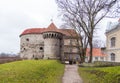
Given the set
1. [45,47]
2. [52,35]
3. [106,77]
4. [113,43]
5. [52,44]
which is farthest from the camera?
[45,47]

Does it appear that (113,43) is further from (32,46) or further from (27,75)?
(32,46)

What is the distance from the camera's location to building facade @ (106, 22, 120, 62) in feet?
123

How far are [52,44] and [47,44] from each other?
4.94 ft

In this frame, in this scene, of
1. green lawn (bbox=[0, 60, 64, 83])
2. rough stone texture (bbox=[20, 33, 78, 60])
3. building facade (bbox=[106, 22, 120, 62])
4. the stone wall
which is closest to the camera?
green lawn (bbox=[0, 60, 64, 83])

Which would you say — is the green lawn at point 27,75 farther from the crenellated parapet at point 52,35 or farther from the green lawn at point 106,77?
the crenellated parapet at point 52,35

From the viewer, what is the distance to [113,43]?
130 feet

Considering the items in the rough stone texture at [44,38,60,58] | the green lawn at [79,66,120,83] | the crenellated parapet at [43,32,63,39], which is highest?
the crenellated parapet at [43,32,63,39]

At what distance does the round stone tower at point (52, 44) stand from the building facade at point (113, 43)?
60.8 ft

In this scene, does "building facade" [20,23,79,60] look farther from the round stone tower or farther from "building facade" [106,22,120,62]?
"building facade" [106,22,120,62]

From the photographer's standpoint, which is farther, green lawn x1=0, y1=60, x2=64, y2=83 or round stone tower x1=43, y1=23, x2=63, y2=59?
round stone tower x1=43, y1=23, x2=63, y2=59

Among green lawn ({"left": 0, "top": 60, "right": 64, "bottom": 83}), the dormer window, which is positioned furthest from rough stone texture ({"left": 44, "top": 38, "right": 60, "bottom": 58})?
green lawn ({"left": 0, "top": 60, "right": 64, "bottom": 83})

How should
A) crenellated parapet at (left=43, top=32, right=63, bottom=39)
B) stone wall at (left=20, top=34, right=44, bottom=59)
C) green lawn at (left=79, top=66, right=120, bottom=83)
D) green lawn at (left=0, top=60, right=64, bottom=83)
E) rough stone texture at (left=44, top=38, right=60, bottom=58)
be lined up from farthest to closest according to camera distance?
stone wall at (left=20, top=34, right=44, bottom=59) < crenellated parapet at (left=43, top=32, right=63, bottom=39) < rough stone texture at (left=44, top=38, right=60, bottom=58) < green lawn at (left=79, top=66, right=120, bottom=83) < green lawn at (left=0, top=60, right=64, bottom=83)

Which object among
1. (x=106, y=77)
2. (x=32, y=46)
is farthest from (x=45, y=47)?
(x=106, y=77)

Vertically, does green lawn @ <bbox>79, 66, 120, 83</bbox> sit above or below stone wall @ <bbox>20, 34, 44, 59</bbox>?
below
